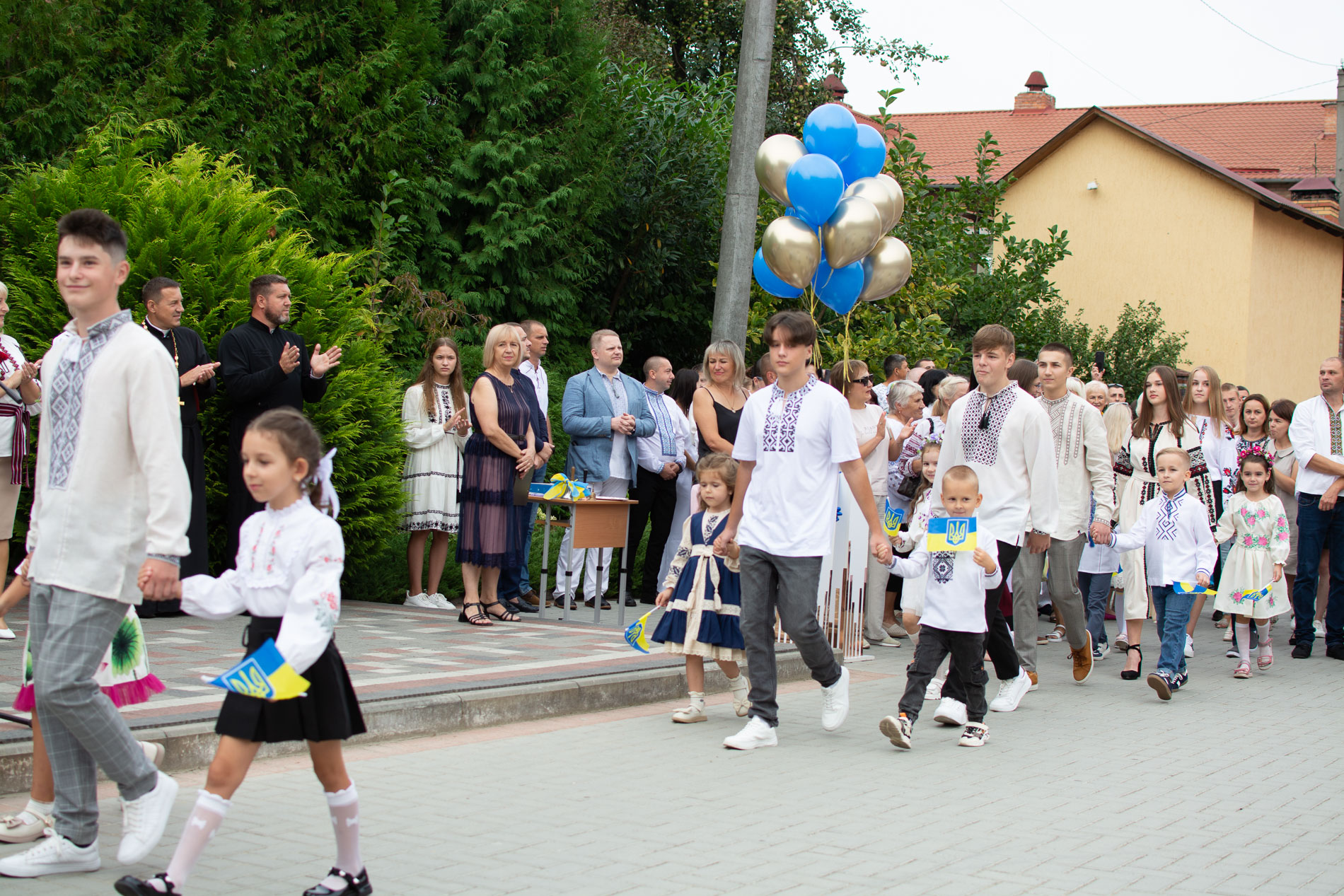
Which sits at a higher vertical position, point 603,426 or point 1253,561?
point 603,426

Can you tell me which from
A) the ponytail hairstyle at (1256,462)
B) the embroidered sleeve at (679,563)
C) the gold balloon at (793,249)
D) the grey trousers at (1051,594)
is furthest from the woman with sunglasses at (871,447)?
the embroidered sleeve at (679,563)

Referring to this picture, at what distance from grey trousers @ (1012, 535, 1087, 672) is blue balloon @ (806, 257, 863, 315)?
99.2 inches

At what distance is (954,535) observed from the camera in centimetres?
677

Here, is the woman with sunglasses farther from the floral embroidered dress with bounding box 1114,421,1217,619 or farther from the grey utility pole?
the floral embroidered dress with bounding box 1114,421,1217,619

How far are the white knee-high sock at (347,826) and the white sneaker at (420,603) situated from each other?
643 cm

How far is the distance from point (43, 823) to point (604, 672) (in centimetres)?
362

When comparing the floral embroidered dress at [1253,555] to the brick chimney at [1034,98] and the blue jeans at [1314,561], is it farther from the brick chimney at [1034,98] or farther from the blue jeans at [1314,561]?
the brick chimney at [1034,98]

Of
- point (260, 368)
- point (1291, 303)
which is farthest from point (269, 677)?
point (1291, 303)

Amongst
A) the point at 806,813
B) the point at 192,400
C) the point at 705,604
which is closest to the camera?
the point at 806,813

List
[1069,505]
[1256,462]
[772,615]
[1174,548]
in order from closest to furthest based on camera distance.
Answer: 1. [772,615]
2. [1174,548]
3. [1069,505]
4. [1256,462]

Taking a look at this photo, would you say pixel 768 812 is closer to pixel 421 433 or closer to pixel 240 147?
pixel 421 433

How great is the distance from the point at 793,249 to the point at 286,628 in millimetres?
6819

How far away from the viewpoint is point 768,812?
522 centimetres

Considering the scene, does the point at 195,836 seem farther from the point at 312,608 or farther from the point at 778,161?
→ the point at 778,161
